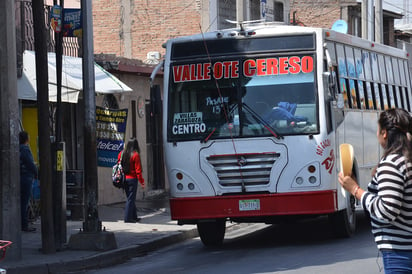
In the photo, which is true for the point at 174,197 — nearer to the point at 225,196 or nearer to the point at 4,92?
the point at 225,196

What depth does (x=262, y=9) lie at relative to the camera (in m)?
32.0

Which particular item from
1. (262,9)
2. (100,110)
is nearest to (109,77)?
(100,110)

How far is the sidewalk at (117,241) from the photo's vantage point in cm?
1243

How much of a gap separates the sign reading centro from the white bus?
0.6 inches

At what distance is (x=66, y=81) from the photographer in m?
18.4

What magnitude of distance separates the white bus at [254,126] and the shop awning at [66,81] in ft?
13.5

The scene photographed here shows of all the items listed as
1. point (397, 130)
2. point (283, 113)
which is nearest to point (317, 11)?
point (283, 113)

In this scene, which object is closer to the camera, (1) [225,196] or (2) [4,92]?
(2) [4,92]

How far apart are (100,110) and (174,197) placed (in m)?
5.29

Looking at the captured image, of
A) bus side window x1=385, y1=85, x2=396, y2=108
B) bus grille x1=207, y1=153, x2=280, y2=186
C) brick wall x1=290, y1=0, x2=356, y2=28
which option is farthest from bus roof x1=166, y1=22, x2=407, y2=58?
brick wall x1=290, y1=0, x2=356, y2=28

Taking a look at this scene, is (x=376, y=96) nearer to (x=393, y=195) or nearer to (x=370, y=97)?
(x=370, y=97)

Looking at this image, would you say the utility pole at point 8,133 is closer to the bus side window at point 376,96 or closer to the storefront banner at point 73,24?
the storefront banner at point 73,24

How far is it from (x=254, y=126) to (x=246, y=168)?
2.16 ft

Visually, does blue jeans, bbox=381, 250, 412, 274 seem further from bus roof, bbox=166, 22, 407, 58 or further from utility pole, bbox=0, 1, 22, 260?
bus roof, bbox=166, 22, 407, 58
